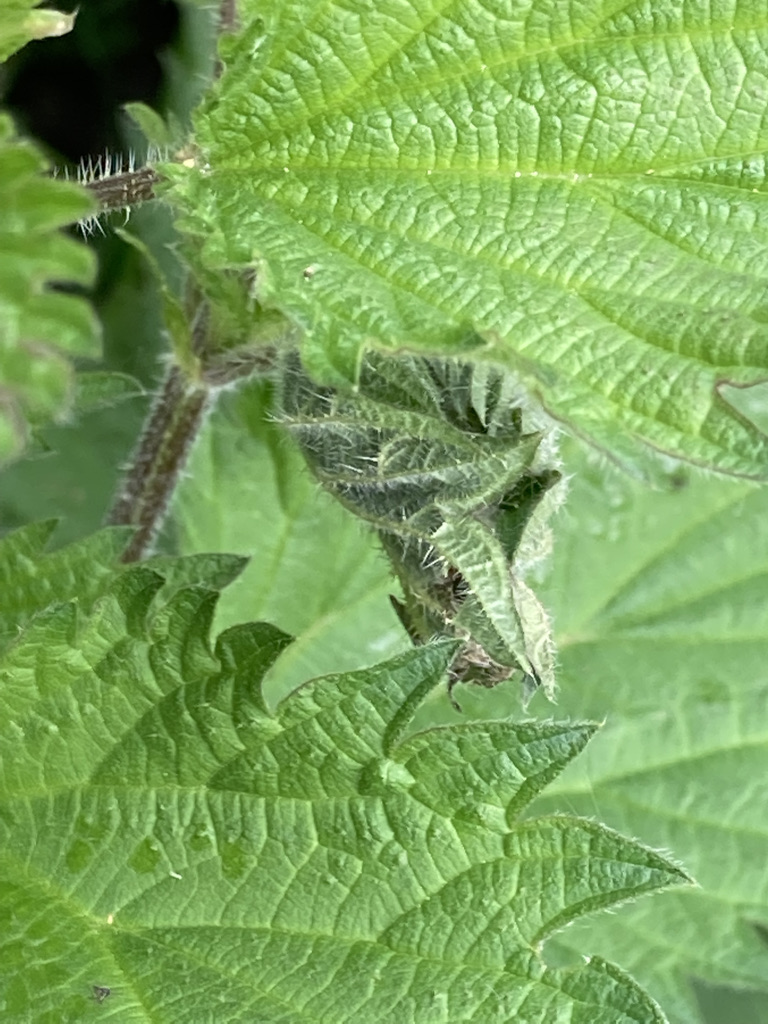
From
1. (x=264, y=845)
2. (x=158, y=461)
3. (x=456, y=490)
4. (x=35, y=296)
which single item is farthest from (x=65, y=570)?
(x=35, y=296)

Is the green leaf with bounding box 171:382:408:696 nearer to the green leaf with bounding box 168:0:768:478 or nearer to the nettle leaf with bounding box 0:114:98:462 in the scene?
the green leaf with bounding box 168:0:768:478

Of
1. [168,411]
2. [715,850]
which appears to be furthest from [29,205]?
[715,850]

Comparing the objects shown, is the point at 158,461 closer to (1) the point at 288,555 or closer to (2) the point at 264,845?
(1) the point at 288,555

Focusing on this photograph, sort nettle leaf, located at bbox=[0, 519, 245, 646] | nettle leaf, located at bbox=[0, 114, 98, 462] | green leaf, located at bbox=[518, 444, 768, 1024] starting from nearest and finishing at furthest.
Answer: nettle leaf, located at bbox=[0, 114, 98, 462], nettle leaf, located at bbox=[0, 519, 245, 646], green leaf, located at bbox=[518, 444, 768, 1024]

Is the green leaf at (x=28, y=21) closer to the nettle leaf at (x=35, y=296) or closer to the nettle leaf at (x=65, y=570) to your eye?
the nettle leaf at (x=35, y=296)

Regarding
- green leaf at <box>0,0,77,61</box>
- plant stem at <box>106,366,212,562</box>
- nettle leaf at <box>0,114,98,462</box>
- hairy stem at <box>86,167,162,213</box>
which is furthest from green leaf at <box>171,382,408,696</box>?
nettle leaf at <box>0,114,98,462</box>

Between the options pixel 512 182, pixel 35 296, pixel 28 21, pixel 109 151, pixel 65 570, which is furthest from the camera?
pixel 109 151
